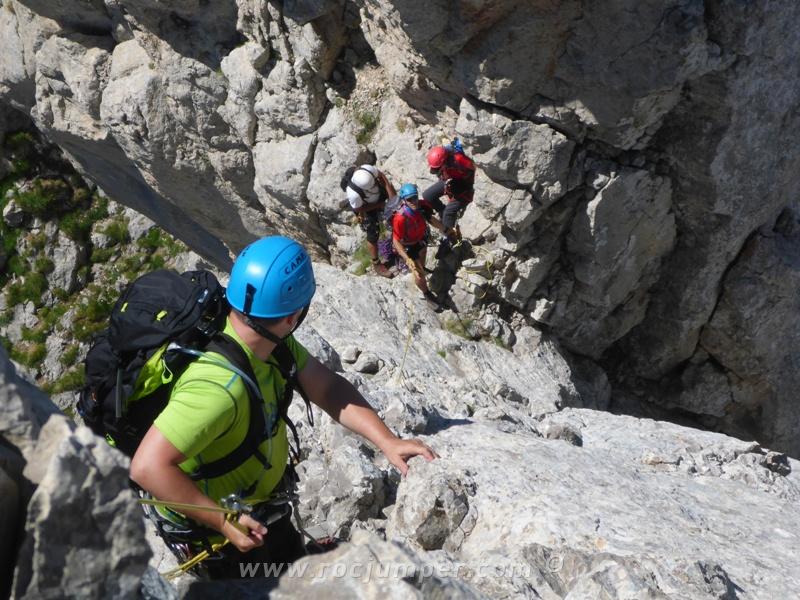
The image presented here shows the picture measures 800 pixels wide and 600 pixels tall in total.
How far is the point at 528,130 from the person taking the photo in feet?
44.4

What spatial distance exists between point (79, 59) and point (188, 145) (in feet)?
12.8

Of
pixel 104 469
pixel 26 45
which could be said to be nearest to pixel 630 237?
pixel 104 469

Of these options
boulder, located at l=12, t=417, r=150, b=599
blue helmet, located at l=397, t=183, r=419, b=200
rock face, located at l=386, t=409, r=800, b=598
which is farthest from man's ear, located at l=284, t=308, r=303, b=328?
blue helmet, located at l=397, t=183, r=419, b=200

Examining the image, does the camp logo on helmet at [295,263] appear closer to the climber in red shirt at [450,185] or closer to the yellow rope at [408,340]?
the yellow rope at [408,340]

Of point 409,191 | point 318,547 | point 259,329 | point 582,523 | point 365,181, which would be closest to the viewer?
point 259,329

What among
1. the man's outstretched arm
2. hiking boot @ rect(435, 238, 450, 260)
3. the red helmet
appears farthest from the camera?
hiking boot @ rect(435, 238, 450, 260)

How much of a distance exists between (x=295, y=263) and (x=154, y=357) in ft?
3.40

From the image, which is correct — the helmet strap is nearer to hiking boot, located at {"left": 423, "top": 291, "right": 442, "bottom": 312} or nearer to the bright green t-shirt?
the bright green t-shirt

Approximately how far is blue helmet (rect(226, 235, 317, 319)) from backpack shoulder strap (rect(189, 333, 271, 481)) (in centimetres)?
25

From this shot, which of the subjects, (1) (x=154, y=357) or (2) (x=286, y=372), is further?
(2) (x=286, y=372)

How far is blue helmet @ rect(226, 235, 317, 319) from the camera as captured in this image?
4.94 meters

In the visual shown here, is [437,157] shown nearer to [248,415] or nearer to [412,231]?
[412,231]

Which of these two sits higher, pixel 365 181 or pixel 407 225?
pixel 365 181

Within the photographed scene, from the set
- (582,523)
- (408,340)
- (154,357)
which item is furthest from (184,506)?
(408,340)
